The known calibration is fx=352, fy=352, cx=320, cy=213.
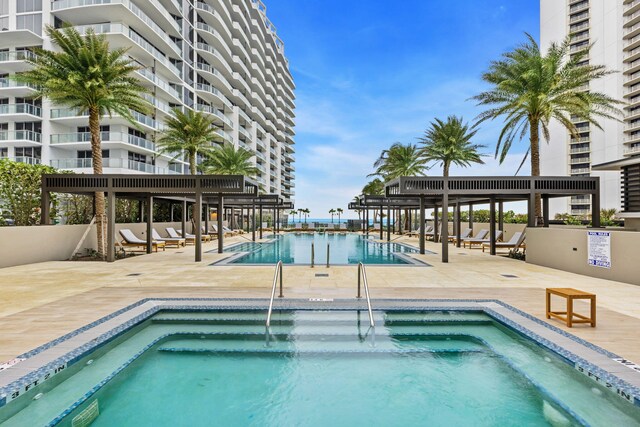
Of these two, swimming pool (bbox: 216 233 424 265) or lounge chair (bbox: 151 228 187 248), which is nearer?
swimming pool (bbox: 216 233 424 265)

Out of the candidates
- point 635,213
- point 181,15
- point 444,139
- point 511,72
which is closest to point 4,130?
point 181,15

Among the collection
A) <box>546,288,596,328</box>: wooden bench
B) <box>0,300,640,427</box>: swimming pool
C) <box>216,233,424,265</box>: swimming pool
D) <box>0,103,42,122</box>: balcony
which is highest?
<box>0,103,42,122</box>: balcony

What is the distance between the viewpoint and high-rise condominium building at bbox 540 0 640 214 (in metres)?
54.2

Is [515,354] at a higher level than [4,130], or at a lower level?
lower

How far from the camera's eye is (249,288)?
28.9 feet

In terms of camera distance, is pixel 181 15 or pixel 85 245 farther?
pixel 181 15

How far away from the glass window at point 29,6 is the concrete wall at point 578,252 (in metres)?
43.8

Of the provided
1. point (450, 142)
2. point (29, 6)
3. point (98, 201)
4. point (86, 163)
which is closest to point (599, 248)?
point (450, 142)

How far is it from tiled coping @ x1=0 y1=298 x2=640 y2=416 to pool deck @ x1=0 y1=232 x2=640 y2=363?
0.23 meters

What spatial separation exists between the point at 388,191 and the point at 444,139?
36.8 ft

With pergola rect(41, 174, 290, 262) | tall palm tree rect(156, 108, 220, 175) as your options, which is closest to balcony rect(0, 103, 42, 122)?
tall palm tree rect(156, 108, 220, 175)

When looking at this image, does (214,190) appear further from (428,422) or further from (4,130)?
(4,130)

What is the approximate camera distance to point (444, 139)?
26.1 meters

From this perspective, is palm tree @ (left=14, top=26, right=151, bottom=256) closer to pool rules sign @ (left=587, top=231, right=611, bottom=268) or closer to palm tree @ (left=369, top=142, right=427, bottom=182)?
pool rules sign @ (left=587, top=231, right=611, bottom=268)
